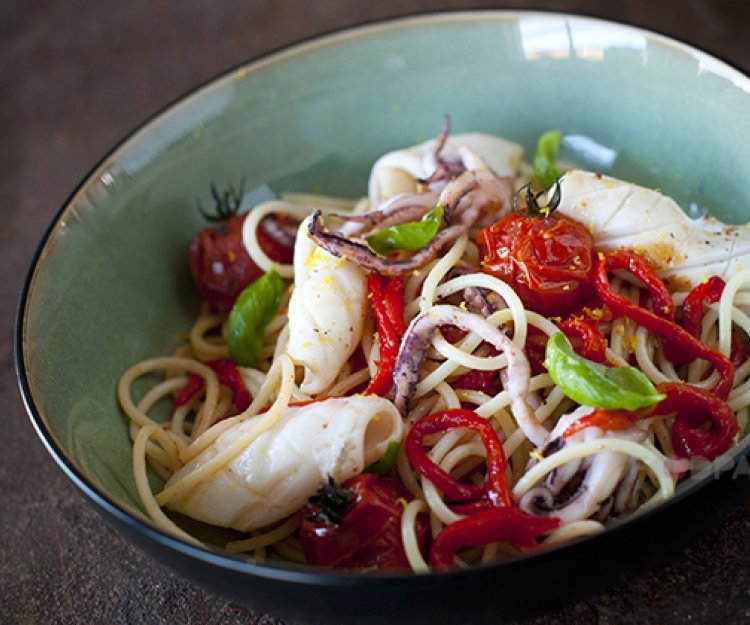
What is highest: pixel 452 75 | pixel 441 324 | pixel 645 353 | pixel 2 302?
pixel 452 75

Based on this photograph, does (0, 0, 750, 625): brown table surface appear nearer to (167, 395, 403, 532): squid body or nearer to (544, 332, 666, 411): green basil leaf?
(167, 395, 403, 532): squid body

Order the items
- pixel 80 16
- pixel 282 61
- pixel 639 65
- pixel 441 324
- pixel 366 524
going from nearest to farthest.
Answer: pixel 366 524 → pixel 441 324 → pixel 639 65 → pixel 282 61 → pixel 80 16

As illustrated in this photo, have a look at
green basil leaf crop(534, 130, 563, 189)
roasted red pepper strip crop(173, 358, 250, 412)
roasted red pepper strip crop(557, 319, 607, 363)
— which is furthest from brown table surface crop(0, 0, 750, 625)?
green basil leaf crop(534, 130, 563, 189)

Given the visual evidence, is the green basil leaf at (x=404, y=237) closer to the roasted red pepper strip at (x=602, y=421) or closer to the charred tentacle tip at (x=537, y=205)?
the charred tentacle tip at (x=537, y=205)

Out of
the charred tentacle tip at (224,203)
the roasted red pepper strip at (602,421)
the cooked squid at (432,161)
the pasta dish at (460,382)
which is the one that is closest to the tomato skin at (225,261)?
the charred tentacle tip at (224,203)

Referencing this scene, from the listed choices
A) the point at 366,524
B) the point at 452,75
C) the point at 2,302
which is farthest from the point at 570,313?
the point at 2,302

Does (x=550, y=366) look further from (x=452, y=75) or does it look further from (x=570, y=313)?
(x=452, y=75)
